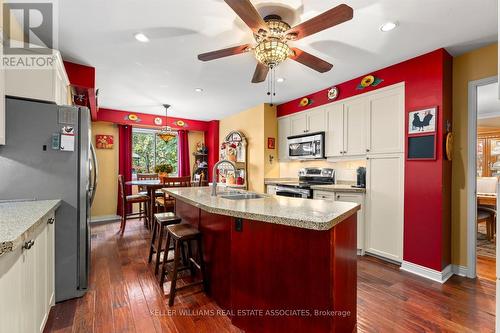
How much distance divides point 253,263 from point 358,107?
9.20 feet

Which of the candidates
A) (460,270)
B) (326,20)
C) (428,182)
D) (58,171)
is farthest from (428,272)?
(58,171)

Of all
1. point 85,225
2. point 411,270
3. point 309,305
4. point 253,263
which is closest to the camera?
point 309,305

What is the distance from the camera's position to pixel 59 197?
2.01m

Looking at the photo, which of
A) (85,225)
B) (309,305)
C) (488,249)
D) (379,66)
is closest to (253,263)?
(309,305)

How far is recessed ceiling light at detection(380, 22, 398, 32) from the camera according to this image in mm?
2105

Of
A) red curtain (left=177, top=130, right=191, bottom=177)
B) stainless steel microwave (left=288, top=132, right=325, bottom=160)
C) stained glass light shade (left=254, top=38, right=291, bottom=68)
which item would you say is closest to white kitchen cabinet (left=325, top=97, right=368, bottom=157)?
stainless steel microwave (left=288, top=132, right=325, bottom=160)

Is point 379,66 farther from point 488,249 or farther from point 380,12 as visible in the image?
point 488,249

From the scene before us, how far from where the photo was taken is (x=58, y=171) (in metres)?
2.00

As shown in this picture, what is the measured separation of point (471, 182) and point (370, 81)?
1.69m

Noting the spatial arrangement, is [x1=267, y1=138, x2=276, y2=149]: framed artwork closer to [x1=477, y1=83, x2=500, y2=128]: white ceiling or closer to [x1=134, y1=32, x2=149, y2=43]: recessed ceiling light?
[x1=134, y1=32, x2=149, y2=43]: recessed ceiling light

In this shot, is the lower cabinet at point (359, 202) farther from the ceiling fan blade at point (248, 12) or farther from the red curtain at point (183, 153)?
the red curtain at point (183, 153)

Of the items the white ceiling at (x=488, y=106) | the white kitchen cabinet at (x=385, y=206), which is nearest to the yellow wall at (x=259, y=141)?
the white kitchen cabinet at (x=385, y=206)

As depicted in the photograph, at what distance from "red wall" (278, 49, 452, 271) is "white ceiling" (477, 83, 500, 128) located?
53.5 inches

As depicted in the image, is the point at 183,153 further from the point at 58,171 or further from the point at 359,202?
the point at 359,202
